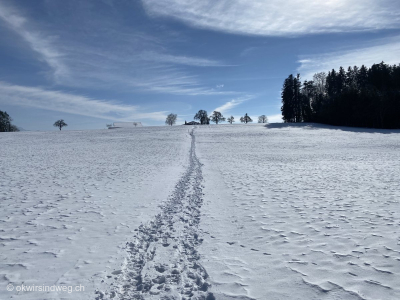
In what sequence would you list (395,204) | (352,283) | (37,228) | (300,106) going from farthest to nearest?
(300,106)
(395,204)
(37,228)
(352,283)

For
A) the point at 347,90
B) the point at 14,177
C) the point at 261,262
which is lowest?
the point at 261,262

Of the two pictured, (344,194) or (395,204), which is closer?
(395,204)

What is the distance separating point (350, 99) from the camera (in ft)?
175

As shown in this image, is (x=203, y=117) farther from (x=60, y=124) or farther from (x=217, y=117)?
(x=60, y=124)

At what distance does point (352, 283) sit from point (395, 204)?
227 inches

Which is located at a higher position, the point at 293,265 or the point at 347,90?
the point at 347,90

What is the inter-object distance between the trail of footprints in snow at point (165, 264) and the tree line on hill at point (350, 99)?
55635 mm

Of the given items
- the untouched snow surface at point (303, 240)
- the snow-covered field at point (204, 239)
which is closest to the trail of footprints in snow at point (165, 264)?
the snow-covered field at point (204, 239)

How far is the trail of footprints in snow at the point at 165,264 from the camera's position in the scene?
4.26 metres

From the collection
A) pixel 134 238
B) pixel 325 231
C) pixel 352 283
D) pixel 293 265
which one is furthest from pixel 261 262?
pixel 134 238

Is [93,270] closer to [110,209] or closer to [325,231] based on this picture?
[110,209]

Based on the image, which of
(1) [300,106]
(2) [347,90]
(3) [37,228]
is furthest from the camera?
(1) [300,106]

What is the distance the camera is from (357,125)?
2205 inches

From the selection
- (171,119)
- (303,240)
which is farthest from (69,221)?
(171,119)
